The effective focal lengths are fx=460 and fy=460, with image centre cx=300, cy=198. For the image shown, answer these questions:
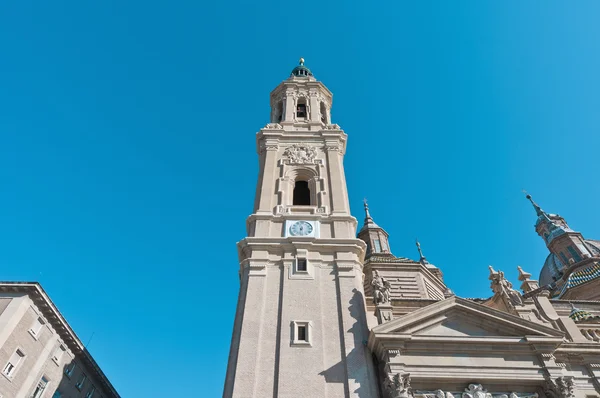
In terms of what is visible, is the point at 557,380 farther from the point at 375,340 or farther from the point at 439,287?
the point at 439,287

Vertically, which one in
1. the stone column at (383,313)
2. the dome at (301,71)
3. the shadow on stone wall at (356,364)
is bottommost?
the shadow on stone wall at (356,364)

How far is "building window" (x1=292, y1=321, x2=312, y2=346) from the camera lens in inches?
727

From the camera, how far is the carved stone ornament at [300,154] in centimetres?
2892

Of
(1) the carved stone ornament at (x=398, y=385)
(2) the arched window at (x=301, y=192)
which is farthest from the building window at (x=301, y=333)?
(2) the arched window at (x=301, y=192)

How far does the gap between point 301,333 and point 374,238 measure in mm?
23927

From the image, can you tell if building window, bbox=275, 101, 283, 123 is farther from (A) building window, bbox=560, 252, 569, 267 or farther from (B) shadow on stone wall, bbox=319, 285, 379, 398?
(A) building window, bbox=560, 252, 569, 267

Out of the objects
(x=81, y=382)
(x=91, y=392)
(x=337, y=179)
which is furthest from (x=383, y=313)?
(x=91, y=392)

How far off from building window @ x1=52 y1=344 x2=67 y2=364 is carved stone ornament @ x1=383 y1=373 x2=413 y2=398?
2501cm

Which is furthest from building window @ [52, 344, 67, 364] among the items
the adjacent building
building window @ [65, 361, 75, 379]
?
building window @ [65, 361, 75, 379]

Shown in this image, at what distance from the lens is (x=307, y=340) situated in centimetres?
1859

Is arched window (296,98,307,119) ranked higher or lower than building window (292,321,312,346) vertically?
higher

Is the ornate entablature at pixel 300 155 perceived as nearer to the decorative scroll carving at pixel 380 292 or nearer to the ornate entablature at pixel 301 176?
the ornate entablature at pixel 301 176

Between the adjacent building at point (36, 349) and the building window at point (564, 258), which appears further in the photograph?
the building window at point (564, 258)

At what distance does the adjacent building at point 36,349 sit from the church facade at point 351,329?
15.6 metres
